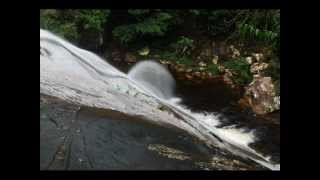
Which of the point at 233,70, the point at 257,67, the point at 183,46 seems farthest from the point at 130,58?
the point at 257,67

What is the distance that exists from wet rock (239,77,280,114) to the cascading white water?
32 cm

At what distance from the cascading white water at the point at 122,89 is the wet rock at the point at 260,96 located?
1.04 ft

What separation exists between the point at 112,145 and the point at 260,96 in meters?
1.59

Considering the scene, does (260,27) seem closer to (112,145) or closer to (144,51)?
(144,51)

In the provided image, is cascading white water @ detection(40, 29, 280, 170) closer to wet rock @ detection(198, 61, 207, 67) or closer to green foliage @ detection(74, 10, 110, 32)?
green foliage @ detection(74, 10, 110, 32)

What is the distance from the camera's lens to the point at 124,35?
15.6 ft

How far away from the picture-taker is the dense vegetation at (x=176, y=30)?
4.45m

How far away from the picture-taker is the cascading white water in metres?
4.04

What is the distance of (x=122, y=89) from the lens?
4.37 metres
